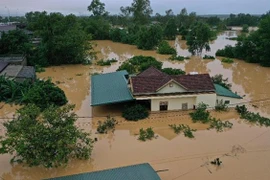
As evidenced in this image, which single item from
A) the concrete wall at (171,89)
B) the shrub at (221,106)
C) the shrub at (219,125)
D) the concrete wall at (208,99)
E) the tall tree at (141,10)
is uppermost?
the tall tree at (141,10)

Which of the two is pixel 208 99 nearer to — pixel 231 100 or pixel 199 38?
pixel 231 100

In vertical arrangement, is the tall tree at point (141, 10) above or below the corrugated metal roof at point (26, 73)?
above

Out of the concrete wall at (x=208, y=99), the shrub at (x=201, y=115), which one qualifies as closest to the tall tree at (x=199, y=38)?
the concrete wall at (x=208, y=99)

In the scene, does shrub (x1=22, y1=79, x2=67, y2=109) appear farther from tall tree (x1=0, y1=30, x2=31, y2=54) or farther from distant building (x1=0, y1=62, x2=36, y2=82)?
tall tree (x1=0, y1=30, x2=31, y2=54)

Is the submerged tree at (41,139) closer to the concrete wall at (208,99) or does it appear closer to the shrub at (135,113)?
the shrub at (135,113)

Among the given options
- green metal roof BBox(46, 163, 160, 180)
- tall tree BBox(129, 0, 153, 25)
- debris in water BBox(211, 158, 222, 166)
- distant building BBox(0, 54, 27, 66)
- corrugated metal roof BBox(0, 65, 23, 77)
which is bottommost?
debris in water BBox(211, 158, 222, 166)

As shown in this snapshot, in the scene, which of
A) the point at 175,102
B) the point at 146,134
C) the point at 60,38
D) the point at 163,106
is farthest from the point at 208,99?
the point at 60,38

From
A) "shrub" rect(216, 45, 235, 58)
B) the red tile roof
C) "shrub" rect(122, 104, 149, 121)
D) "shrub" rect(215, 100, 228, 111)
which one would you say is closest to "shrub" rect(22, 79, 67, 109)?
"shrub" rect(122, 104, 149, 121)
